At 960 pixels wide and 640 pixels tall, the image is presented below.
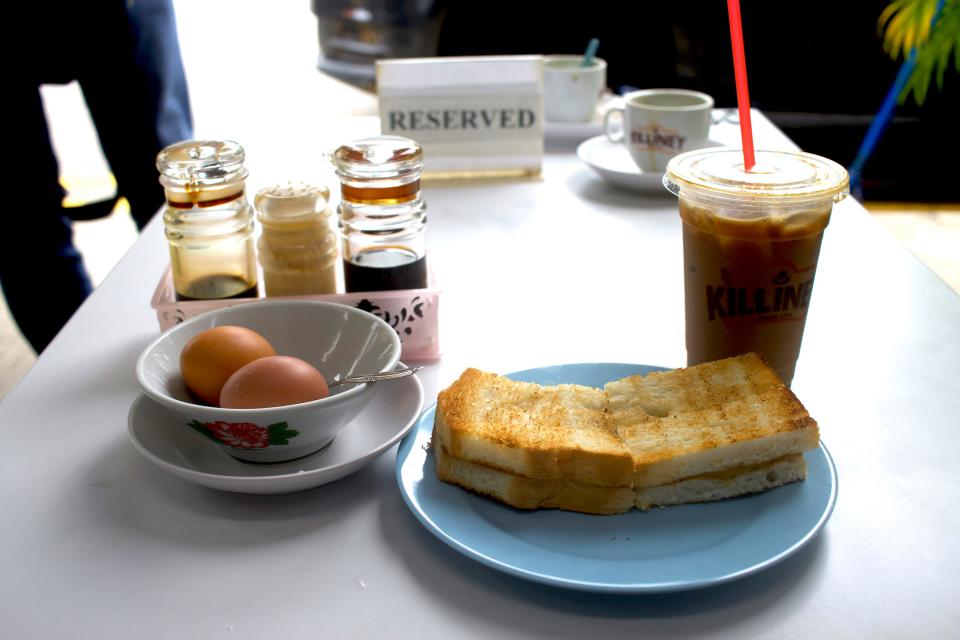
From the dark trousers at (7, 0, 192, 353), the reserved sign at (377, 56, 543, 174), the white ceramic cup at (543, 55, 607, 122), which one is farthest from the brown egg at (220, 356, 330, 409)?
the dark trousers at (7, 0, 192, 353)

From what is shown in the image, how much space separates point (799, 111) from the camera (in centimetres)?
325

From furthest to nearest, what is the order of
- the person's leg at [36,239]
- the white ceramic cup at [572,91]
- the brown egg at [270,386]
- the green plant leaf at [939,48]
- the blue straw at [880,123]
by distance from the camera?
the blue straw at [880,123] → the green plant leaf at [939,48] → the person's leg at [36,239] → the white ceramic cup at [572,91] → the brown egg at [270,386]

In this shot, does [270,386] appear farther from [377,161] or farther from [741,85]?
[741,85]

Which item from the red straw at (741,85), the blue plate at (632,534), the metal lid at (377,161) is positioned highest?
the red straw at (741,85)

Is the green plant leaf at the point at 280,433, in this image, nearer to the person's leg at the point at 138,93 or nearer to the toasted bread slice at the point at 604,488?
the toasted bread slice at the point at 604,488

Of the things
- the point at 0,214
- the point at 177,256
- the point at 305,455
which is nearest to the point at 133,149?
the point at 0,214

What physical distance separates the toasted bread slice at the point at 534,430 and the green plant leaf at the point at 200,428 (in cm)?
19

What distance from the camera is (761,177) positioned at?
2.73 feet

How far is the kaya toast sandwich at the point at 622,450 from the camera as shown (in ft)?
2.34

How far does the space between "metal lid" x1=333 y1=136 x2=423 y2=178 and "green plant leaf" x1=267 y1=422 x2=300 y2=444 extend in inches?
13.6

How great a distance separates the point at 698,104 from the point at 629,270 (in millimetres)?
481

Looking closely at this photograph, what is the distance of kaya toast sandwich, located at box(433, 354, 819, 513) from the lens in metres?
0.71

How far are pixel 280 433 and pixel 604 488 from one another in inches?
10.8

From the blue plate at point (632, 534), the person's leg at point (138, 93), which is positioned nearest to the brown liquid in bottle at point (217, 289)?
the blue plate at point (632, 534)
